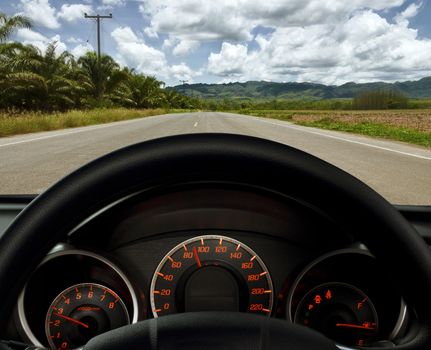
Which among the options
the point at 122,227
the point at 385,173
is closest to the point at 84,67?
the point at 385,173

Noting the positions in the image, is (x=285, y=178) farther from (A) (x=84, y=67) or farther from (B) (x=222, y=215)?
(A) (x=84, y=67)

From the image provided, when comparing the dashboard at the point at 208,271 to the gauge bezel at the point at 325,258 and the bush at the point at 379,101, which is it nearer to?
the gauge bezel at the point at 325,258

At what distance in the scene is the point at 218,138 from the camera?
3.45 ft

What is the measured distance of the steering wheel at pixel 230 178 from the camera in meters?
0.98

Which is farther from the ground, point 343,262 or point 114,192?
point 114,192

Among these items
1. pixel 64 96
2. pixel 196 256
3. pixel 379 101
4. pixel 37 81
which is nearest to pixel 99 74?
pixel 64 96

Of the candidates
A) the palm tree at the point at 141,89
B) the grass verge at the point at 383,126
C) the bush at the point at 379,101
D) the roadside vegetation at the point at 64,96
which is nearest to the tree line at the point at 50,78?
the roadside vegetation at the point at 64,96

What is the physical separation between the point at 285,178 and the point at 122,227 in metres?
0.47

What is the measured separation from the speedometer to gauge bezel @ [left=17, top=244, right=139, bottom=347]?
0.05m

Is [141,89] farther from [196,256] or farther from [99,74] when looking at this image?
[196,256]

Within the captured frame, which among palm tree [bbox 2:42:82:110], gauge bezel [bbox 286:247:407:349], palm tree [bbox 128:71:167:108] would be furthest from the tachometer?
palm tree [bbox 128:71:167:108]

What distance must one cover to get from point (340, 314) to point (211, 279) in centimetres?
32

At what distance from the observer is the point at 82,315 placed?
3.82ft

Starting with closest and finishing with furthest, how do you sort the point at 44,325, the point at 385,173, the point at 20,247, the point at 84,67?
the point at 20,247 → the point at 44,325 → the point at 385,173 → the point at 84,67
